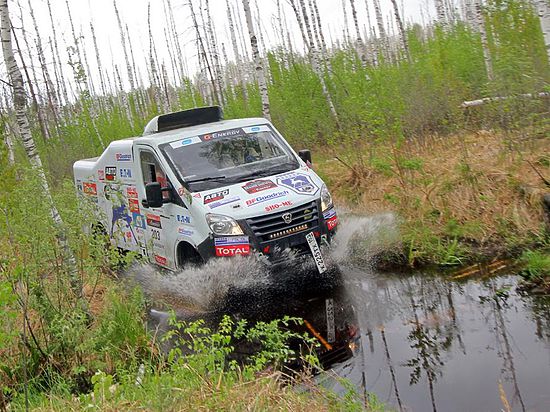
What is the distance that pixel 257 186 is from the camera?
25.7 feet

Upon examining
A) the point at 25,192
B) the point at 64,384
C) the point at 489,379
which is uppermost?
the point at 25,192

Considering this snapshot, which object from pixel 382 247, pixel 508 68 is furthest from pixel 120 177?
pixel 508 68

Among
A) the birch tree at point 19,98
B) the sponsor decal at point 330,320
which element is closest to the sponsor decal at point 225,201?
the sponsor decal at point 330,320

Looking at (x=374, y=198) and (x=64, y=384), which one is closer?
(x=64, y=384)

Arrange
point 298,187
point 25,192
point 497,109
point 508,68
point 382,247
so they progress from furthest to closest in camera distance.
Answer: point 497,109 < point 508,68 < point 382,247 < point 298,187 < point 25,192

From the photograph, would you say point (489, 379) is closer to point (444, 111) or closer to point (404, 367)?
point (404, 367)

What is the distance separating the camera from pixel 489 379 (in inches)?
193

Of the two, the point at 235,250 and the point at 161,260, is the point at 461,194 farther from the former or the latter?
the point at 161,260

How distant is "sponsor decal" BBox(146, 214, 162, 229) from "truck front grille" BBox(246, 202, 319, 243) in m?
1.78

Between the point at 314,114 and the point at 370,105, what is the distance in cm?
344

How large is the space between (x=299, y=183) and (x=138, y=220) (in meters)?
2.75

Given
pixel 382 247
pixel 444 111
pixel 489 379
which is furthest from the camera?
pixel 444 111

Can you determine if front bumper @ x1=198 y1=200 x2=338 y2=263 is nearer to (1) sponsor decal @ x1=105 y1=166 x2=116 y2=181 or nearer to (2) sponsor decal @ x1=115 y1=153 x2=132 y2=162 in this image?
(2) sponsor decal @ x1=115 y1=153 x2=132 y2=162

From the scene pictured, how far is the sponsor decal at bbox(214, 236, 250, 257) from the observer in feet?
23.9
